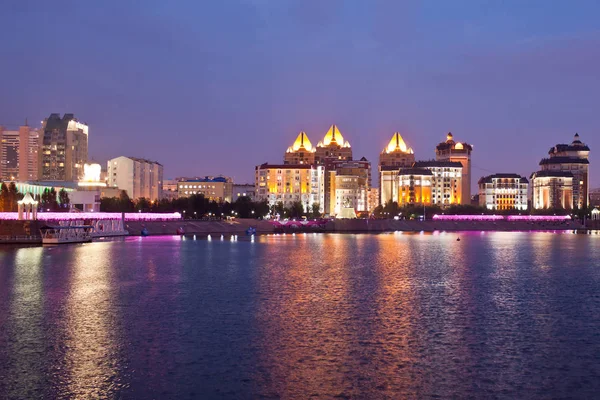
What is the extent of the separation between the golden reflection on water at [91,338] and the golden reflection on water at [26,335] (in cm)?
61

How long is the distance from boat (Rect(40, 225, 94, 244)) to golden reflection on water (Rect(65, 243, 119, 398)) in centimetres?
2795

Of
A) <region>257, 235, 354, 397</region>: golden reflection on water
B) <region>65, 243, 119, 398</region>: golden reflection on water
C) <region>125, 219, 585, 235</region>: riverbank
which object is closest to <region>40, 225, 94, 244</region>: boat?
<region>125, 219, 585, 235</region>: riverbank

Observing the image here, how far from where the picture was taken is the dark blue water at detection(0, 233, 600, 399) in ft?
40.9

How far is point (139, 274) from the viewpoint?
31344 millimetres

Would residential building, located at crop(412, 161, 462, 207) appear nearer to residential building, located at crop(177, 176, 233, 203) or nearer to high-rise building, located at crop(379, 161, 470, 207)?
high-rise building, located at crop(379, 161, 470, 207)

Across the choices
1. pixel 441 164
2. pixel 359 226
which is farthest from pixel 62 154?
pixel 441 164

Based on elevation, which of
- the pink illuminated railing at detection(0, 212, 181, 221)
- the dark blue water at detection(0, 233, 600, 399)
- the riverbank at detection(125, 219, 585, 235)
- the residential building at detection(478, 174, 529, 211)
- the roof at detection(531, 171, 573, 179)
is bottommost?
the dark blue water at detection(0, 233, 600, 399)

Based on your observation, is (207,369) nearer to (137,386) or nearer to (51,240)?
(137,386)

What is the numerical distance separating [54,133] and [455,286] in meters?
167

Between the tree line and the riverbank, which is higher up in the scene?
the tree line

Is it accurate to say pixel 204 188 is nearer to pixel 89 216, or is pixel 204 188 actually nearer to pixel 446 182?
pixel 446 182

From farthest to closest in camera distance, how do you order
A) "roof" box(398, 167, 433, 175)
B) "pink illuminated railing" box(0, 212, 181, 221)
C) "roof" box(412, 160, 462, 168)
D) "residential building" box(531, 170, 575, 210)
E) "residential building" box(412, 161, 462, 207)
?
"roof" box(412, 160, 462, 168) < "residential building" box(531, 170, 575, 210) < "residential building" box(412, 161, 462, 207) < "roof" box(398, 167, 433, 175) < "pink illuminated railing" box(0, 212, 181, 221)

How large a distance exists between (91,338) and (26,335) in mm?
1760

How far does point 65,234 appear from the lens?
5847 cm
